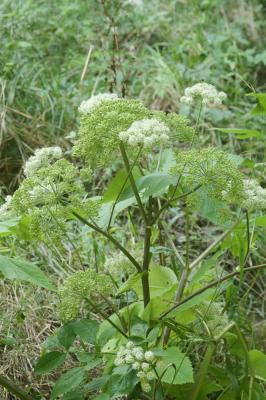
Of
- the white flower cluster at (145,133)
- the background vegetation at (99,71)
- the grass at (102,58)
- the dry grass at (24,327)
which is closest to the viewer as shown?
the white flower cluster at (145,133)

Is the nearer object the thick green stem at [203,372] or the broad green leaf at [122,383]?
the broad green leaf at [122,383]

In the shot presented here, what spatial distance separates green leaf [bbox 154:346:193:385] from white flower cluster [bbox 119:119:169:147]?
0.47m

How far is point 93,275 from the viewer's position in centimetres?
167

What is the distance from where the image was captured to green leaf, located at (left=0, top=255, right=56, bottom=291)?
154cm

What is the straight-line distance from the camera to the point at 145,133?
59.4 inches

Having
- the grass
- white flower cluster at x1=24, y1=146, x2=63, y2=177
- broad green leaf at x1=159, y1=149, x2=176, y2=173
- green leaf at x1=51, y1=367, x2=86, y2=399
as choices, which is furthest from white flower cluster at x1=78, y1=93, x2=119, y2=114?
the grass

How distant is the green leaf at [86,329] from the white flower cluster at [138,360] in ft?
0.53

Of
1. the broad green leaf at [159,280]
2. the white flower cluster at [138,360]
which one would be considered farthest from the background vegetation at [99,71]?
the white flower cluster at [138,360]

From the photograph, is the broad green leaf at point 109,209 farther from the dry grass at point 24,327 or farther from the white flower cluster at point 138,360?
the dry grass at point 24,327

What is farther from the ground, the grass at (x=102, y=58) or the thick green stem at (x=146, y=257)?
the thick green stem at (x=146, y=257)

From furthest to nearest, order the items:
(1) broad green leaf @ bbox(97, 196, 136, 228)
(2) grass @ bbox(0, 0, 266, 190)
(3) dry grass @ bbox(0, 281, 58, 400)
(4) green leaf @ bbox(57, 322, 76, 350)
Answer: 1. (2) grass @ bbox(0, 0, 266, 190)
2. (3) dry grass @ bbox(0, 281, 58, 400)
3. (1) broad green leaf @ bbox(97, 196, 136, 228)
4. (4) green leaf @ bbox(57, 322, 76, 350)

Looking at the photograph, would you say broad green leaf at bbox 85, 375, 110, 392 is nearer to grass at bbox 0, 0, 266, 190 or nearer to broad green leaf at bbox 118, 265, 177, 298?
broad green leaf at bbox 118, 265, 177, 298

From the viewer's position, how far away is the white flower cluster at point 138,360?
1.51 m

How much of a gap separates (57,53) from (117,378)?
10.9 feet
